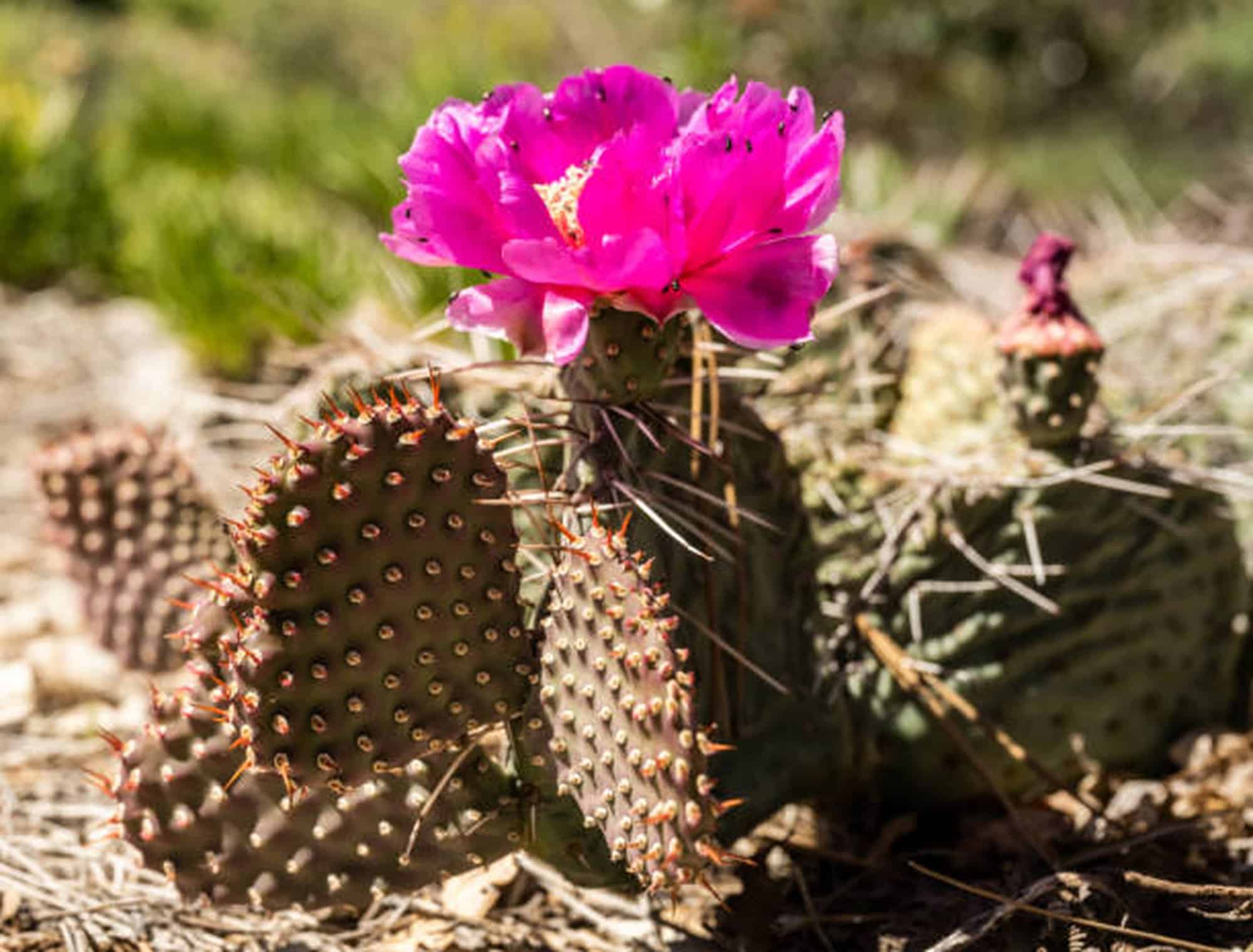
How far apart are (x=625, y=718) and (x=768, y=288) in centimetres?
34

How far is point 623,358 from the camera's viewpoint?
1.07 m

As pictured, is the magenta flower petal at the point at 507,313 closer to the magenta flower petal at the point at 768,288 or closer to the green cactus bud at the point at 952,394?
the magenta flower petal at the point at 768,288

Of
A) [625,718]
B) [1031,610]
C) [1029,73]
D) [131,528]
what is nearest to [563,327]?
[625,718]

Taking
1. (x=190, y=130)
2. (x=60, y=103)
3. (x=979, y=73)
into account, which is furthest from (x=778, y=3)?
(x=60, y=103)

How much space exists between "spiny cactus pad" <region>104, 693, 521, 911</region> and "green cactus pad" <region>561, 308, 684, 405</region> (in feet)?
1.08

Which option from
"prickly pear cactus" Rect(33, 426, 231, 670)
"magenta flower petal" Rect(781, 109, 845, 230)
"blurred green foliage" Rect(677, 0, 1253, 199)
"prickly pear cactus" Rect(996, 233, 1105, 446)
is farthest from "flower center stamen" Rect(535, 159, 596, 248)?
"blurred green foliage" Rect(677, 0, 1253, 199)

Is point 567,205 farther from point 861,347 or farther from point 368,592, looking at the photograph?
point 861,347

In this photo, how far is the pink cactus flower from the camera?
98cm

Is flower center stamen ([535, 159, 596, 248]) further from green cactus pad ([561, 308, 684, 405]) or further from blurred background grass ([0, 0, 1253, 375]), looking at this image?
blurred background grass ([0, 0, 1253, 375])

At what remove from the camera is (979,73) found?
7.22 metres

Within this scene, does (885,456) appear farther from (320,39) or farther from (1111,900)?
(320,39)

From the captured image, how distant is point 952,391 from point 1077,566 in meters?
0.30

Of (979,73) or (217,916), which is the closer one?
(217,916)

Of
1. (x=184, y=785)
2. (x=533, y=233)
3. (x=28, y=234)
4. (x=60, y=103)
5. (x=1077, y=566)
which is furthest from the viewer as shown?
(x=60, y=103)
